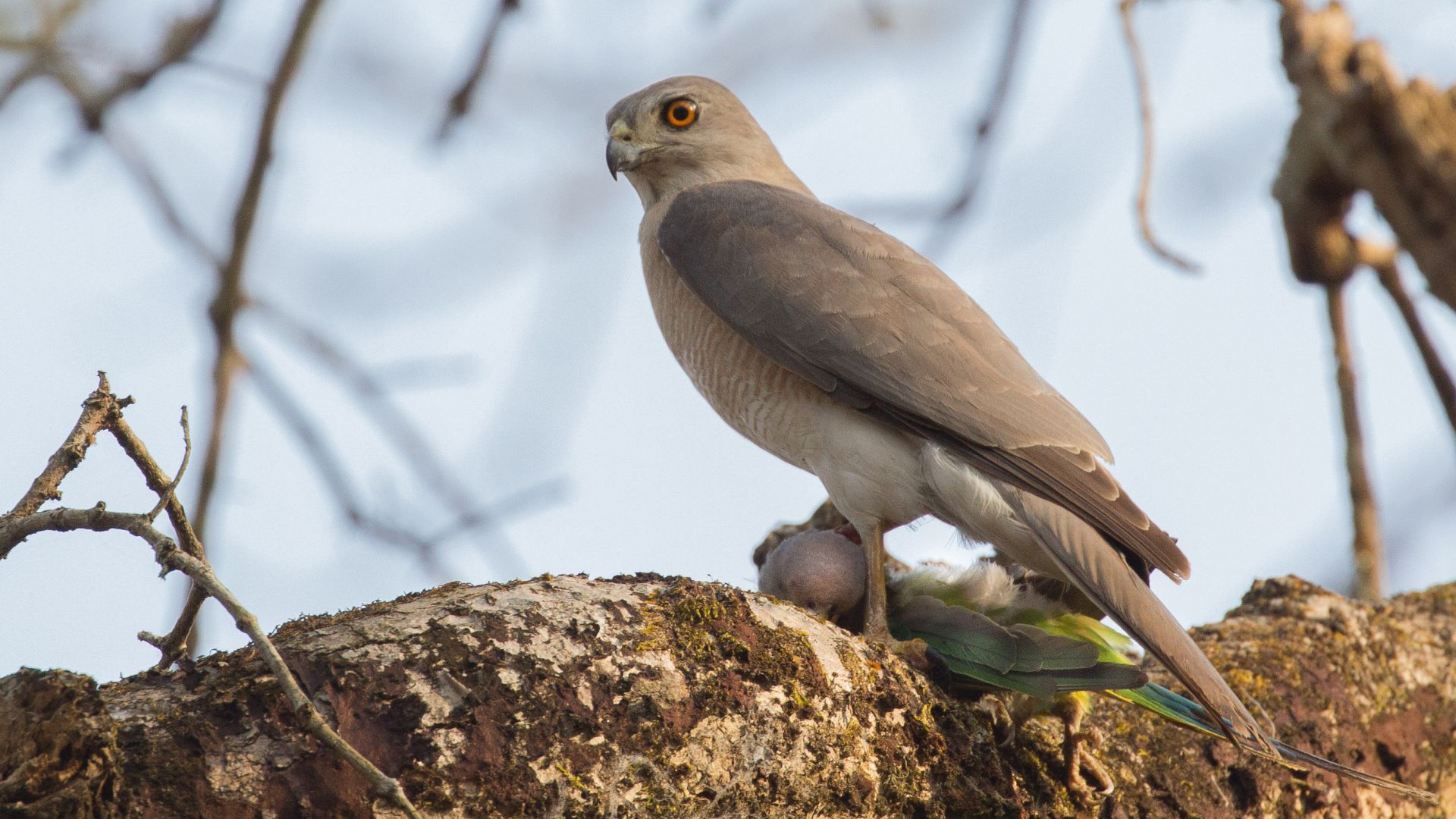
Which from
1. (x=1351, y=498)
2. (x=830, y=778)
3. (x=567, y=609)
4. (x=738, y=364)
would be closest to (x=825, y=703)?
(x=830, y=778)

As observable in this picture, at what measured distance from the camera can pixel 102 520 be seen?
1.98 meters

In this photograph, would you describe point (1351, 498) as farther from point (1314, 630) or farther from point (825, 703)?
point (825, 703)

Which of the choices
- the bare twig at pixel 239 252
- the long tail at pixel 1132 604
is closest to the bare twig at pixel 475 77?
the bare twig at pixel 239 252

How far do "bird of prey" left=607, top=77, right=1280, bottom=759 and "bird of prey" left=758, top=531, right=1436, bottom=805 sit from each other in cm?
8

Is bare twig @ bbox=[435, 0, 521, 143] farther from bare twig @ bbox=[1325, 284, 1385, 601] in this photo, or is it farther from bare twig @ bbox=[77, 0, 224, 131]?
bare twig @ bbox=[1325, 284, 1385, 601]

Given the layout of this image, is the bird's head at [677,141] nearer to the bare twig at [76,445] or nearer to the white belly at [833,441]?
the white belly at [833,441]

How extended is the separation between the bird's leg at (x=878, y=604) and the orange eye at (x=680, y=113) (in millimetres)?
1856

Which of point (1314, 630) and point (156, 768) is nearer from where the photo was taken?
point (156, 768)

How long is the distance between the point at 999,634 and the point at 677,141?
2510 millimetres

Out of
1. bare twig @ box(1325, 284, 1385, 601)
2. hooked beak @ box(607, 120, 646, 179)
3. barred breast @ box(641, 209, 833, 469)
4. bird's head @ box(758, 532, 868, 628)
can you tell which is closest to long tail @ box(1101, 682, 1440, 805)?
bird's head @ box(758, 532, 868, 628)

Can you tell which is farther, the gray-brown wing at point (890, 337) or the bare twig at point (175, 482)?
the gray-brown wing at point (890, 337)

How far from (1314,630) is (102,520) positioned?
9.87 feet

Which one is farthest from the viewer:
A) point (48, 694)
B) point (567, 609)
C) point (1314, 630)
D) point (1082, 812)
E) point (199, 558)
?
point (1314, 630)

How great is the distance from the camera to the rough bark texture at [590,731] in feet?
6.56
